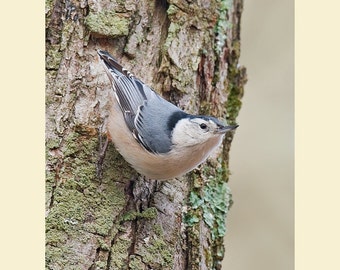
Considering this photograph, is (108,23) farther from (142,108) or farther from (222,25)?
(222,25)

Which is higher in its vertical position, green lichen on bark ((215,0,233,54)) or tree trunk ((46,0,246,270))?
green lichen on bark ((215,0,233,54))

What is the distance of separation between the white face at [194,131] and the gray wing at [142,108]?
40 millimetres

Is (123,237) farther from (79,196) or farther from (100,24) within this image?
(100,24)

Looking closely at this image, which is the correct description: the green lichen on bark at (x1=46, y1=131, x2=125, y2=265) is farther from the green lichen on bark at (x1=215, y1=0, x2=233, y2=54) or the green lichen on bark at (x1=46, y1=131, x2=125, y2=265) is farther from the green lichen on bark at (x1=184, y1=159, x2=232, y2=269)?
the green lichen on bark at (x1=215, y1=0, x2=233, y2=54)

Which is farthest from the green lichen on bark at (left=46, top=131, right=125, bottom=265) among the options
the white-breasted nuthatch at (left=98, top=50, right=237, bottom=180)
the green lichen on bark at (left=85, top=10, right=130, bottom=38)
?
the green lichen on bark at (left=85, top=10, right=130, bottom=38)

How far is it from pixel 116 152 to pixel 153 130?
0.56 ft

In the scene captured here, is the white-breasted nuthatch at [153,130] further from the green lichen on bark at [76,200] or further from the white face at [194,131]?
the green lichen on bark at [76,200]

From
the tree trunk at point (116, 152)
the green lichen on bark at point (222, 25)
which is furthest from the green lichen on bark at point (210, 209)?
the green lichen on bark at point (222, 25)

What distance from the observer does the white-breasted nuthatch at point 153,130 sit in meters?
2.32

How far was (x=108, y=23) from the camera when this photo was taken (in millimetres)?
2420

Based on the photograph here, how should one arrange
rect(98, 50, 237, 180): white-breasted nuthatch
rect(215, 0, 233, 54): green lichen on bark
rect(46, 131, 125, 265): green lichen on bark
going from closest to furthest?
rect(46, 131, 125, 265): green lichen on bark
rect(98, 50, 237, 180): white-breasted nuthatch
rect(215, 0, 233, 54): green lichen on bark


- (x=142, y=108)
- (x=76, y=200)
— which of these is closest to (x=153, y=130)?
(x=142, y=108)

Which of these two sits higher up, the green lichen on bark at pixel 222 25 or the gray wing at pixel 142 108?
the green lichen on bark at pixel 222 25

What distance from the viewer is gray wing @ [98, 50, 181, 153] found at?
93.0 inches
